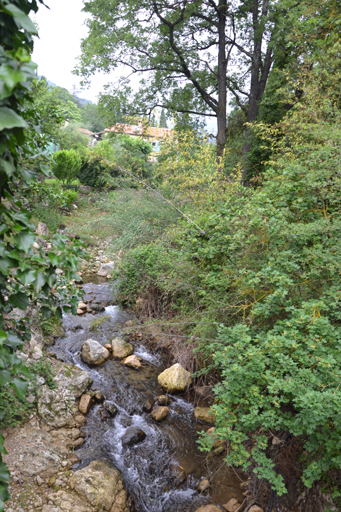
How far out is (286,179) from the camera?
11.5 feet

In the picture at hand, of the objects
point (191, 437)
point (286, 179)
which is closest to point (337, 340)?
point (286, 179)

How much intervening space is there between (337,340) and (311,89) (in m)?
5.40

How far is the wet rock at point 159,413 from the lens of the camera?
4.18 m

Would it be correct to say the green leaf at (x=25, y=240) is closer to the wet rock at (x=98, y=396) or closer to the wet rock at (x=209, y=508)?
the wet rock at (x=209, y=508)

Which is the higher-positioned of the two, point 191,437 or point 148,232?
point 148,232

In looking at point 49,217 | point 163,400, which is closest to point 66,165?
point 49,217

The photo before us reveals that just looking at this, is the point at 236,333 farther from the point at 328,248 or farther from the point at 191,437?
the point at 191,437

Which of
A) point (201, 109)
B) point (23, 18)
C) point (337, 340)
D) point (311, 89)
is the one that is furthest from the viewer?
point (201, 109)

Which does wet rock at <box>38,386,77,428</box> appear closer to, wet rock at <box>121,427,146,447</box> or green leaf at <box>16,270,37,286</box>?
wet rock at <box>121,427,146,447</box>

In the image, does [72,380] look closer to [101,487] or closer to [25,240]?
[101,487]

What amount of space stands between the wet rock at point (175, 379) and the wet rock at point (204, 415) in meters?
0.48

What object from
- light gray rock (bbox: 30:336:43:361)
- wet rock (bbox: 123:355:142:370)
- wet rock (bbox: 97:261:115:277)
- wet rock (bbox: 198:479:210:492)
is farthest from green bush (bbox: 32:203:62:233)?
wet rock (bbox: 198:479:210:492)

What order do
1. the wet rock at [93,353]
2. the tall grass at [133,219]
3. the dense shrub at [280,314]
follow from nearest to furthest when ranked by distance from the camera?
the dense shrub at [280,314] → the wet rock at [93,353] → the tall grass at [133,219]

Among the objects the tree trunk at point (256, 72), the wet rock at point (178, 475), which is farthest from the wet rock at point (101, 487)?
the tree trunk at point (256, 72)
